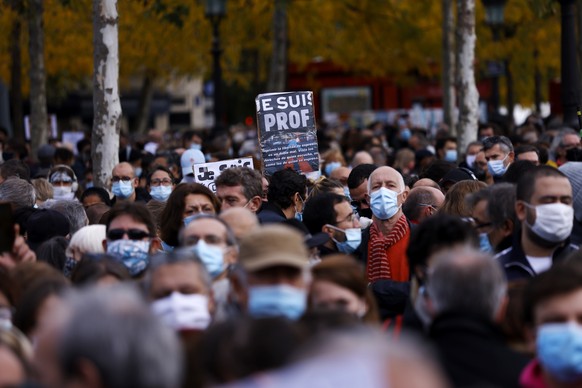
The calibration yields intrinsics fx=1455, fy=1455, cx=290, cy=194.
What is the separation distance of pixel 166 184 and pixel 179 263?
320 inches

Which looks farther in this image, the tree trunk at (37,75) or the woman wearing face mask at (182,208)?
the tree trunk at (37,75)

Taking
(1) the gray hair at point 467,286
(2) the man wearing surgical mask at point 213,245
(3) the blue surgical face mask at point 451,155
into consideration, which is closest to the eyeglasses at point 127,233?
(2) the man wearing surgical mask at point 213,245

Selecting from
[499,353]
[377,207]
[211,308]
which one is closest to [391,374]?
[499,353]

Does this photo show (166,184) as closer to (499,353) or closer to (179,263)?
(179,263)

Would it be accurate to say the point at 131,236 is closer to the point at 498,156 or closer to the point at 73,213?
the point at 73,213

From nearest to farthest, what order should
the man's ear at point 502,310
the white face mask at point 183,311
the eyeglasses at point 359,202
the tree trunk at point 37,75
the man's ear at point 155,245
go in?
the man's ear at point 502,310 → the white face mask at point 183,311 → the man's ear at point 155,245 → the eyeglasses at point 359,202 → the tree trunk at point 37,75

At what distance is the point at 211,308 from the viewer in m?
6.68

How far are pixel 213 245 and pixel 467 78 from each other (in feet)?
54.6

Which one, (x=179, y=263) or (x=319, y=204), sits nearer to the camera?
(x=179, y=263)

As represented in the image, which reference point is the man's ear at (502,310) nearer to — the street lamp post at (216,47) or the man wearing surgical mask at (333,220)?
the man wearing surgical mask at (333,220)

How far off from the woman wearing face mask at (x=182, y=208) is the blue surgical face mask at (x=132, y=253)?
1229mm

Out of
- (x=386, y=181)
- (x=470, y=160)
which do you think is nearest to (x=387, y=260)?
(x=386, y=181)

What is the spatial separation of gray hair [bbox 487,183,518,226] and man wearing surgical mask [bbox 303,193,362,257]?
48.8 inches

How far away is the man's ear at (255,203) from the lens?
1122 centimetres
